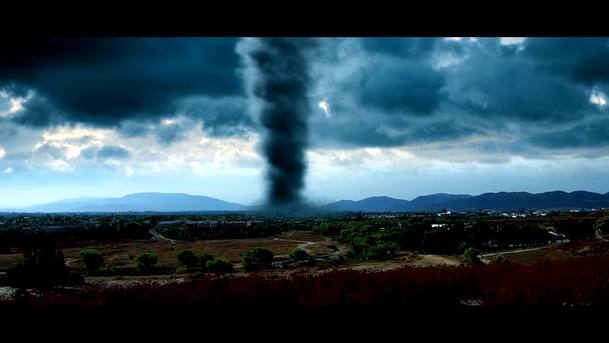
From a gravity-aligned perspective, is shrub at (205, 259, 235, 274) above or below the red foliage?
below

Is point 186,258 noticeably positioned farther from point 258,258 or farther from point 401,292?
point 401,292

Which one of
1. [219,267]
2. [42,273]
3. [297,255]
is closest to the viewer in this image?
[42,273]

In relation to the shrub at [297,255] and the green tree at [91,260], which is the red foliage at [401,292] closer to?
the green tree at [91,260]

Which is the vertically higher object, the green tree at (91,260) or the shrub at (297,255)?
the green tree at (91,260)

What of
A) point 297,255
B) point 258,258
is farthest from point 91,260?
point 297,255

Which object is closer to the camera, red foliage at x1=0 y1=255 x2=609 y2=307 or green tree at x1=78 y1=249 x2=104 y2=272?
red foliage at x1=0 y1=255 x2=609 y2=307

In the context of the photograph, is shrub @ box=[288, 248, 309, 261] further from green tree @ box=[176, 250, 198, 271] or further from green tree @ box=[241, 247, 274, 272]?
green tree @ box=[176, 250, 198, 271]

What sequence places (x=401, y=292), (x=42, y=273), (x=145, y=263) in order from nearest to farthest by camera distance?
(x=401, y=292)
(x=42, y=273)
(x=145, y=263)

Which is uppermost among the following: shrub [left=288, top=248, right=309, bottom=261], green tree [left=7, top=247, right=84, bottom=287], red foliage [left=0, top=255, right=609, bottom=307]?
red foliage [left=0, top=255, right=609, bottom=307]

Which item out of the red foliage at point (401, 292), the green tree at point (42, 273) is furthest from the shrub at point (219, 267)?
the red foliage at point (401, 292)

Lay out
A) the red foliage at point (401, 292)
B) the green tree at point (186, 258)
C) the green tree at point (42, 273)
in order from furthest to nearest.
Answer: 1. the green tree at point (186, 258)
2. the green tree at point (42, 273)
3. the red foliage at point (401, 292)

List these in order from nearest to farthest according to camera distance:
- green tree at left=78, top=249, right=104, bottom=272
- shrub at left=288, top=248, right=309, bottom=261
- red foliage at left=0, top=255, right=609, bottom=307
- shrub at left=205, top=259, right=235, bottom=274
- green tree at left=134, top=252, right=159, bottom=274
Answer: red foliage at left=0, top=255, right=609, bottom=307
shrub at left=205, top=259, right=235, bottom=274
green tree at left=134, top=252, right=159, bottom=274
green tree at left=78, top=249, right=104, bottom=272
shrub at left=288, top=248, right=309, bottom=261

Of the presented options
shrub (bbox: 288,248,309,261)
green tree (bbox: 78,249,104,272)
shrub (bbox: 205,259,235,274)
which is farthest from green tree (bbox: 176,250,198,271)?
shrub (bbox: 288,248,309,261)
